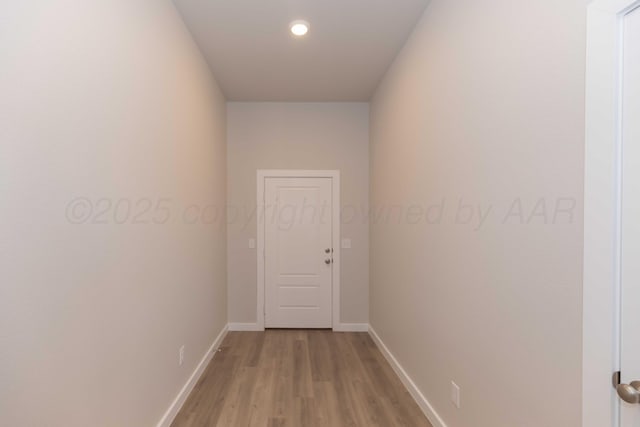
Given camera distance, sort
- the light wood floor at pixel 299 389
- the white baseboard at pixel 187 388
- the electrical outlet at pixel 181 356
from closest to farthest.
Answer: the white baseboard at pixel 187 388
the light wood floor at pixel 299 389
the electrical outlet at pixel 181 356

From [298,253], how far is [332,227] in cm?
56

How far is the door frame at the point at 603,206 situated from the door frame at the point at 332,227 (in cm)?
338

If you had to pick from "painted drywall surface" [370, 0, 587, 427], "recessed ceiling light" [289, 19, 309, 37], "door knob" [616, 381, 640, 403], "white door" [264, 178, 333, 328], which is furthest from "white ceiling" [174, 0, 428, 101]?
"door knob" [616, 381, 640, 403]

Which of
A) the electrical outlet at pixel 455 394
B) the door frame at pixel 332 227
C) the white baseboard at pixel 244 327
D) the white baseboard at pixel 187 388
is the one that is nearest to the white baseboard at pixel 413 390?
the electrical outlet at pixel 455 394

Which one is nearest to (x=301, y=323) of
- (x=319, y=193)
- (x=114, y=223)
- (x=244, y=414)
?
(x=319, y=193)

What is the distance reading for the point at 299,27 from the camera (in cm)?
261

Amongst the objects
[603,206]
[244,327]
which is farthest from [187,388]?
[603,206]

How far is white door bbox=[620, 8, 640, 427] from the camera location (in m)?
0.98

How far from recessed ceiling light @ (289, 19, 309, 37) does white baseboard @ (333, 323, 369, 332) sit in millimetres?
3375

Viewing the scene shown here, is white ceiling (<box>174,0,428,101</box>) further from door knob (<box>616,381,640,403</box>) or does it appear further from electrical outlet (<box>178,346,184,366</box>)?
electrical outlet (<box>178,346,184,366</box>)

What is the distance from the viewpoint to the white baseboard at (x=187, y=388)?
2270 mm

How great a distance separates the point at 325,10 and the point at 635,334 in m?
2.46

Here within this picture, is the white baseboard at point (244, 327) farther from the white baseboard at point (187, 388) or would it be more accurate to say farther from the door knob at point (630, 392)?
the door knob at point (630, 392)

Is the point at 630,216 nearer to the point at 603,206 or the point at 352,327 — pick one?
the point at 603,206
